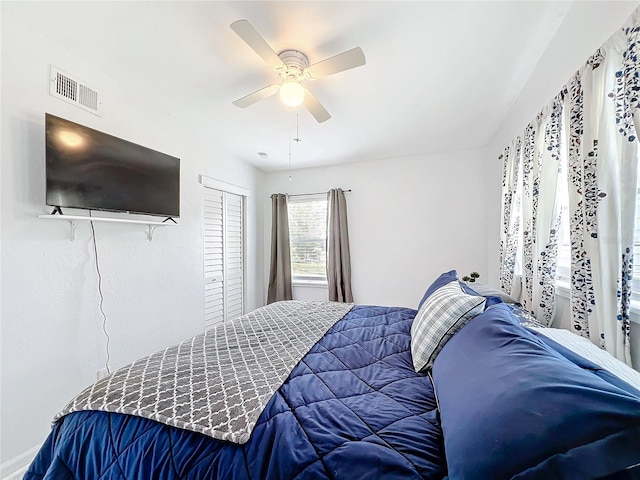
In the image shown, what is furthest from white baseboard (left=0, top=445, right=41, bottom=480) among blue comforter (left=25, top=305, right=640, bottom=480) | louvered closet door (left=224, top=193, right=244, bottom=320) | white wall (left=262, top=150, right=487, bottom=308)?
white wall (left=262, top=150, right=487, bottom=308)

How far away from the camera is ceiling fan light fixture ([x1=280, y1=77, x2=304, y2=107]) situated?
1688 millimetres

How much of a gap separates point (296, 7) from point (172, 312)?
2.72 meters

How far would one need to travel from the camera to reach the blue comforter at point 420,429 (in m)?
0.48

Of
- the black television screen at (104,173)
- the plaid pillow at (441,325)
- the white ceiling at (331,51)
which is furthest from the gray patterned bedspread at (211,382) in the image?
the white ceiling at (331,51)

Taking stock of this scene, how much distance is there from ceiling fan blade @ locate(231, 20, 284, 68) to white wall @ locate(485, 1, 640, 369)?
157cm

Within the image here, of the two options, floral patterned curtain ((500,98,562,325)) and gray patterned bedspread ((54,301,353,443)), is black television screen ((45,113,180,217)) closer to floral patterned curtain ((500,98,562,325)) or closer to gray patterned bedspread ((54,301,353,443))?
gray patterned bedspread ((54,301,353,443))

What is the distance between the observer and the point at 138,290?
2258mm

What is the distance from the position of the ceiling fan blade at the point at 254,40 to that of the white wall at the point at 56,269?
1399mm

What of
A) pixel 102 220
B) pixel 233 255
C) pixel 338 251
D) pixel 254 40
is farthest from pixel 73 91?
pixel 338 251

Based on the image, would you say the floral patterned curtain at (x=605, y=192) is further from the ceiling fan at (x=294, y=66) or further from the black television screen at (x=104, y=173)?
the black television screen at (x=104, y=173)

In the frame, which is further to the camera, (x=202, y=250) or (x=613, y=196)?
(x=202, y=250)

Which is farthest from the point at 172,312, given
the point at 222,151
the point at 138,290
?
the point at 222,151

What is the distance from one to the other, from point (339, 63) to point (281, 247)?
3012 millimetres

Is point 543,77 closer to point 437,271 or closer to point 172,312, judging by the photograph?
point 437,271
